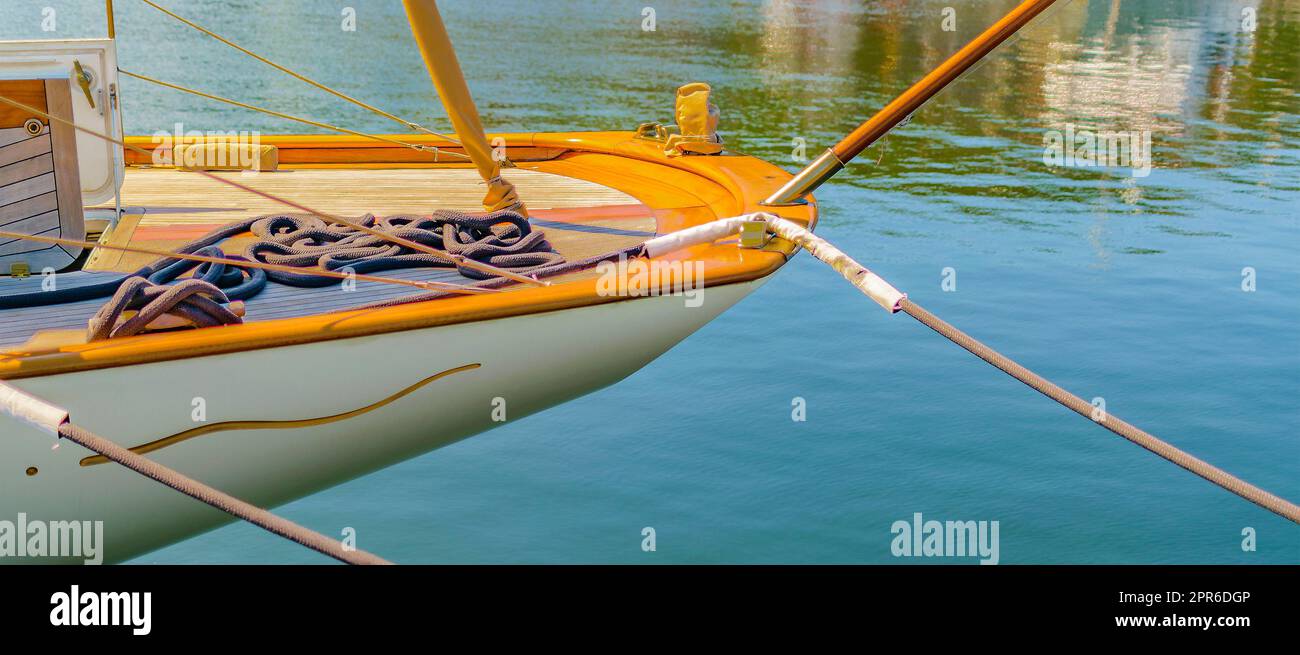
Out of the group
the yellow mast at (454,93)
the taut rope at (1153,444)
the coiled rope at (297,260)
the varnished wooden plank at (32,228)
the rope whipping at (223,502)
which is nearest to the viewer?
the rope whipping at (223,502)

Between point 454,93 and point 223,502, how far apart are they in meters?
2.49

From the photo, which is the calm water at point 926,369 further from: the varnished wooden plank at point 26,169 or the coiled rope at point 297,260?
the varnished wooden plank at point 26,169

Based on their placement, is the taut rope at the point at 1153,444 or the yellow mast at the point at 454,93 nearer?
the taut rope at the point at 1153,444

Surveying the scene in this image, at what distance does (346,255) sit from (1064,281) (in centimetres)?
662

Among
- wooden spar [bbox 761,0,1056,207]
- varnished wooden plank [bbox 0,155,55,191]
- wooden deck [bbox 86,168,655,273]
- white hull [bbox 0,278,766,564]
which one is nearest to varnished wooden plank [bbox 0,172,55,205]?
varnished wooden plank [bbox 0,155,55,191]

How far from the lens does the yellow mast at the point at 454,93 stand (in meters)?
5.14

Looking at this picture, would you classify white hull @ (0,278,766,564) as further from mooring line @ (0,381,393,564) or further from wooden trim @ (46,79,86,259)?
wooden trim @ (46,79,86,259)

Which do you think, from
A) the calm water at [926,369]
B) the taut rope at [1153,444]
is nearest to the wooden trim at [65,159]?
the calm water at [926,369]

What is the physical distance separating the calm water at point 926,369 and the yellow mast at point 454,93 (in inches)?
61.9

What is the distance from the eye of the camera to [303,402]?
Result: 169 inches

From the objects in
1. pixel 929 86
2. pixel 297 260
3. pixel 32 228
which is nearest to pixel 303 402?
pixel 297 260

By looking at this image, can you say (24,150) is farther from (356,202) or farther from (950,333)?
(950,333)

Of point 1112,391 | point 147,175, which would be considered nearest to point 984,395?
point 1112,391
